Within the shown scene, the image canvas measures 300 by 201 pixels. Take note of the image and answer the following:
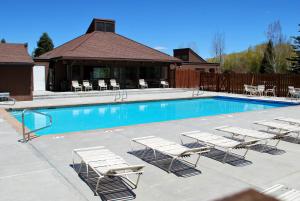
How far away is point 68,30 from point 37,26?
5644 millimetres

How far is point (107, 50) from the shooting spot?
25125mm

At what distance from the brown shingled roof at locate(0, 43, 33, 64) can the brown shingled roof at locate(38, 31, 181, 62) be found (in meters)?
2.85

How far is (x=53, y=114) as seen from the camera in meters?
14.8

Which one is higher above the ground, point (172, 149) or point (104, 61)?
point (104, 61)

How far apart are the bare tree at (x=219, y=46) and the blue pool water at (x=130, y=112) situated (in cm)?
3637

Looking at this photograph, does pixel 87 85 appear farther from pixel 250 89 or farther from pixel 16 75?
pixel 250 89

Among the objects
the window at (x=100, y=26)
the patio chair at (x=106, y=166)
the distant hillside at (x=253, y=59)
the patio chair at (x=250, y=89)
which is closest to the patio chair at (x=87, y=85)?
the window at (x=100, y=26)

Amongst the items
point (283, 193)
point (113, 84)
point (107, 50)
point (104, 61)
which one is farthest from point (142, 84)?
point (283, 193)

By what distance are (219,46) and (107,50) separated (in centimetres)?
3510

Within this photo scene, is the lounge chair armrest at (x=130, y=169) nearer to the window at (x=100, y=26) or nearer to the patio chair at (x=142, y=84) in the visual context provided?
the patio chair at (x=142, y=84)

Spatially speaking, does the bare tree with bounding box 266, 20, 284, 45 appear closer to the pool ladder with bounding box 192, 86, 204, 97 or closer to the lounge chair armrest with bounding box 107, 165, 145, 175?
the pool ladder with bounding box 192, 86, 204, 97

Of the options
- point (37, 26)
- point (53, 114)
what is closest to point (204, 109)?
point (53, 114)

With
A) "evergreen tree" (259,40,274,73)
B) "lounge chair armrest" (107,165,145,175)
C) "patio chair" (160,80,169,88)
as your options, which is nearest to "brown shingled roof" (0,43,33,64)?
"patio chair" (160,80,169,88)

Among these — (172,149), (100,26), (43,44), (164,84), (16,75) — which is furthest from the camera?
(43,44)
